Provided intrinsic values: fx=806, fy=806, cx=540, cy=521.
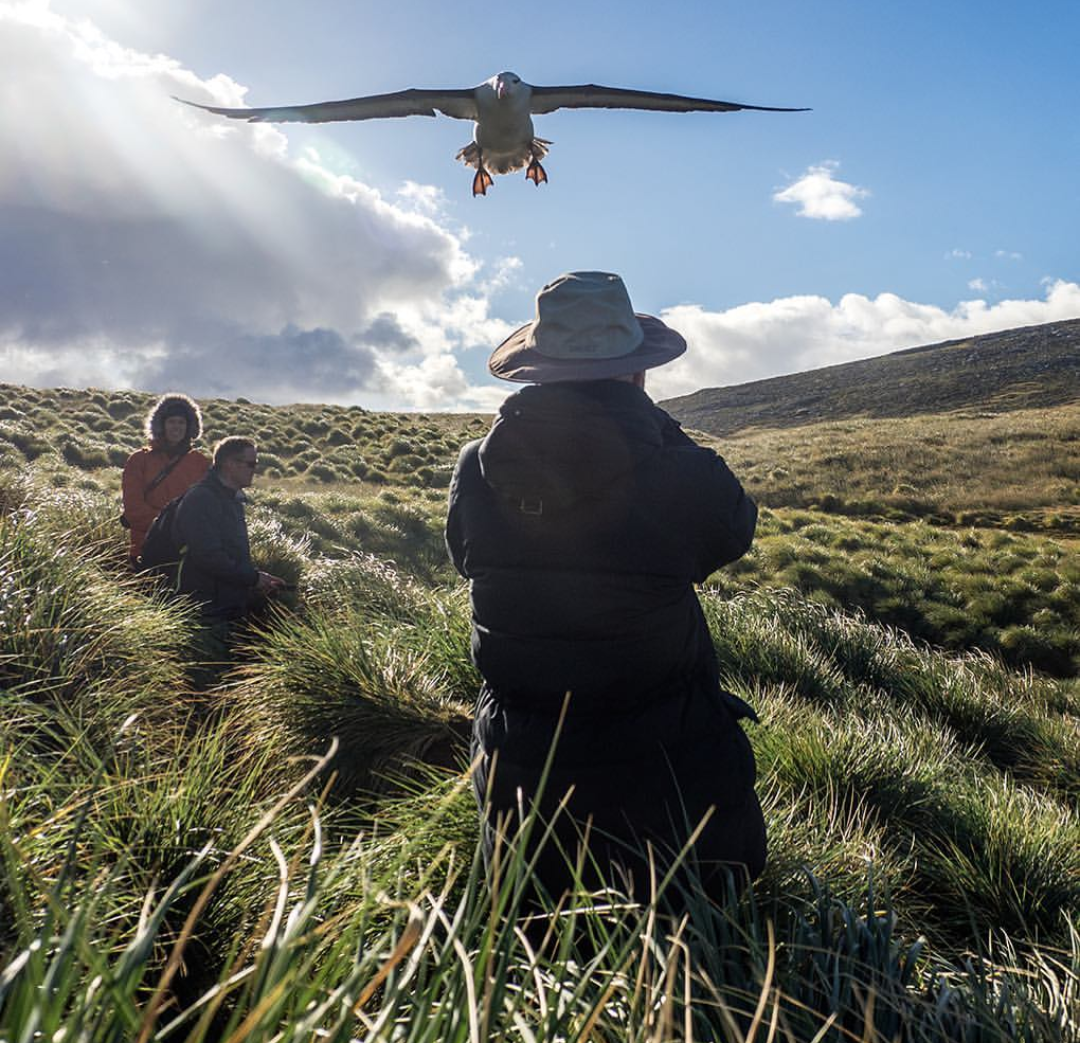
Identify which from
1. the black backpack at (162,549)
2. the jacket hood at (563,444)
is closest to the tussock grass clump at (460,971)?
the jacket hood at (563,444)

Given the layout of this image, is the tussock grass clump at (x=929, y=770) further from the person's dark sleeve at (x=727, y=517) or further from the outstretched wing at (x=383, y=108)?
the outstretched wing at (x=383, y=108)

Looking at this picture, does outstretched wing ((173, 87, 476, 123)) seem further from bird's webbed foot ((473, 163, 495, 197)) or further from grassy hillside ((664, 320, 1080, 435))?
grassy hillside ((664, 320, 1080, 435))

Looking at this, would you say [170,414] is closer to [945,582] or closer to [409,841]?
[409,841]

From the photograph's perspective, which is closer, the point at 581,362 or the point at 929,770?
the point at 581,362

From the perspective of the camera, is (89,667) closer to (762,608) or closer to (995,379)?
(762,608)

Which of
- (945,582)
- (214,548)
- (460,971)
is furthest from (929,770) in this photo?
(945,582)

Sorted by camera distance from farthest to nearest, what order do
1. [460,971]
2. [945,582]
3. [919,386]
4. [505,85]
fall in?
[919,386], [945,582], [505,85], [460,971]

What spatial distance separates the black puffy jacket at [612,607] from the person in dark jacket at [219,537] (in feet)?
11.8

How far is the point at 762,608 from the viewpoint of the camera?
8.46 metres

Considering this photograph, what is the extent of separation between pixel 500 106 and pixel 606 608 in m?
8.02

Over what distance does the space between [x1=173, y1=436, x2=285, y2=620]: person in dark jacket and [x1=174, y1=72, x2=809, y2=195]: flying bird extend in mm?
4676

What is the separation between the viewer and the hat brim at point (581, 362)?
2.22m

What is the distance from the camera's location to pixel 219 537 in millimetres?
5340

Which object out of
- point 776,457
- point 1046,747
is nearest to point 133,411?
point 776,457
